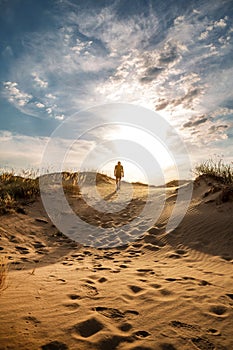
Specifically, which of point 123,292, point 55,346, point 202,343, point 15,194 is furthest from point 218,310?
point 15,194

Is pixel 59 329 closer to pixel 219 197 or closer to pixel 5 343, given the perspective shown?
pixel 5 343

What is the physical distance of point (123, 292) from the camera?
11.6 ft

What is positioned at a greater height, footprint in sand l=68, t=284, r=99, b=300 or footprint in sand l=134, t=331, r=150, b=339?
footprint in sand l=134, t=331, r=150, b=339

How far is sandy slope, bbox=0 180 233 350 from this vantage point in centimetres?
246

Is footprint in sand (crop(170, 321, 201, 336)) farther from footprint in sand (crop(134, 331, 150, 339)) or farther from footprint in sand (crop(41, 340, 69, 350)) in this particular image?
footprint in sand (crop(41, 340, 69, 350))

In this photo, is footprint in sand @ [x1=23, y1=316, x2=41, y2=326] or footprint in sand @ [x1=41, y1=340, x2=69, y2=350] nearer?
footprint in sand @ [x1=41, y1=340, x2=69, y2=350]

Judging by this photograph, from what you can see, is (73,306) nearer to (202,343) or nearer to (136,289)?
(136,289)

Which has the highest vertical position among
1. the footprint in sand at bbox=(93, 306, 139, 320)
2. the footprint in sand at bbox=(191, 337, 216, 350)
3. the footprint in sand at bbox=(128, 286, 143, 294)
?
the footprint in sand at bbox=(191, 337, 216, 350)

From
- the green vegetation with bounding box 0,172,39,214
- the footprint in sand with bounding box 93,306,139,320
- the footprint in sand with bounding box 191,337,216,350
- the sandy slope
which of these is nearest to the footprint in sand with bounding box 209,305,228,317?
the sandy slope

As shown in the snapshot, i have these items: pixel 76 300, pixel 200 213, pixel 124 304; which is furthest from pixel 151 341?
pixel 200 213

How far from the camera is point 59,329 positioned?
8.30ft

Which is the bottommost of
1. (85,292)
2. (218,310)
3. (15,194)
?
(85,292)

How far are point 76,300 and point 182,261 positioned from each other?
112 inches

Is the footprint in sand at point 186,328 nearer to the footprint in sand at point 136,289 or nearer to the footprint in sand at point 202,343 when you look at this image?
the footprint in sand at point 202,343
